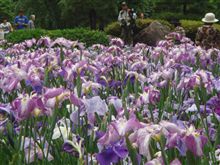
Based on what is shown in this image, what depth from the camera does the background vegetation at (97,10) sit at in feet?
97.8

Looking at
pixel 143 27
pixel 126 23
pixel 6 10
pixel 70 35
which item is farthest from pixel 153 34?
pixel 6 10

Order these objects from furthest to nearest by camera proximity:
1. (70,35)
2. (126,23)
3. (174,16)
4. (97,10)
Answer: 1. (174,16)
2. (97,10)
3. (126,23)
4. (70,35)

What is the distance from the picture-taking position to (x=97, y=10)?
29766mm

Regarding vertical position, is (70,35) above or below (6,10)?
above

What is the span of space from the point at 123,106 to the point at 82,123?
284mm

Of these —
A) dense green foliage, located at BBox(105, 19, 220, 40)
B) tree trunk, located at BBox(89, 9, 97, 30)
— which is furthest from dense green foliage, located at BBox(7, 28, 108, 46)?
tree trunk, located at BBox(89, 9, 97, 30)

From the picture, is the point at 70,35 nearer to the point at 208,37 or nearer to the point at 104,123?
the point at 208,37

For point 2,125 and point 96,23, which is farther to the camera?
point 96,23

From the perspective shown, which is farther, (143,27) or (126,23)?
(143,27)

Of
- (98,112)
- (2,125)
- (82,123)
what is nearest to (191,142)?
(98,112)

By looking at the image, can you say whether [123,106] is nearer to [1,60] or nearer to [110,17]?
[1,60]

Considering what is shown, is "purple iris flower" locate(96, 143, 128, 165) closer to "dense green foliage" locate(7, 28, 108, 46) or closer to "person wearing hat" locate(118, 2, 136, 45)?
"dense green foliage" locate(7, 28, 108, 46)

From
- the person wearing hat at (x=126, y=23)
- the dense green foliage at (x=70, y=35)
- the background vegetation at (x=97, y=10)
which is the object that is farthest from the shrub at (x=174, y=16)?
the dense green foliage at (x=70, y=35)

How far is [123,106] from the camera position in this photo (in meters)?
2.85
